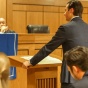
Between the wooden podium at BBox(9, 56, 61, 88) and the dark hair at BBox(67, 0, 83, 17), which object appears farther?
the wooden podium at BBox(9, 56, 61, 88)

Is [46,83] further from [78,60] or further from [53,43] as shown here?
[78,60]

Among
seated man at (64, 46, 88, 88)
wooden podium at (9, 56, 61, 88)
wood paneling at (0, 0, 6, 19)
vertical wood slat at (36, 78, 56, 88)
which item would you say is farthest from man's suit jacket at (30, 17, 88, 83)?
wood paneling at (0, 0, 6, 19)

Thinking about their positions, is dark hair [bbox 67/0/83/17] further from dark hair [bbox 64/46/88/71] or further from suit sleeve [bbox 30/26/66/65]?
dark hair [bbox 64/46/88/71]

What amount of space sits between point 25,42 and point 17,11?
8.12 ft

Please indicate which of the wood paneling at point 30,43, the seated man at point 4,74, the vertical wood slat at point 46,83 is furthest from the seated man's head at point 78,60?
the wood paneling at point 30,43

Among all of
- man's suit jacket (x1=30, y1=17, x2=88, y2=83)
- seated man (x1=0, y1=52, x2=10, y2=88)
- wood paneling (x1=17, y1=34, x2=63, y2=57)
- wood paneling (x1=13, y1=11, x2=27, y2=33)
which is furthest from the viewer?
wood paneling (x1=13, y1=11, x2=27, y2=33)

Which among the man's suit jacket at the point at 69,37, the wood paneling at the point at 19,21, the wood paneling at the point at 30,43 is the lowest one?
the wood paneling at the point at 30,43

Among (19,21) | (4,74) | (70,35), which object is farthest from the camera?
(19,21)

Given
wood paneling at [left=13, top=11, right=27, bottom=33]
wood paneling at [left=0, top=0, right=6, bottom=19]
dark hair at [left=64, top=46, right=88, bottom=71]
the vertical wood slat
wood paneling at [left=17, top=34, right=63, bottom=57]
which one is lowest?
the vertical wood slat

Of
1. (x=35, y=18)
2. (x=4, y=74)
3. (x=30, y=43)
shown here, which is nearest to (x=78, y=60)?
(x=4, y=74)

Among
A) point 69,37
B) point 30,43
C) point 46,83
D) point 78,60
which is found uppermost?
point 69,37

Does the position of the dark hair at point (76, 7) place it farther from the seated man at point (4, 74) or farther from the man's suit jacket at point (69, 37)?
the seated man at point (4, 74)

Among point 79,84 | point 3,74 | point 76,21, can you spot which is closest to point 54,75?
point 76,21

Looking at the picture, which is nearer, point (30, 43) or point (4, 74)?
point (4, 74)
